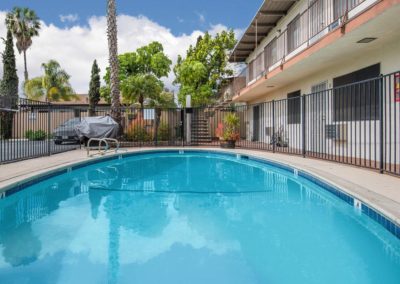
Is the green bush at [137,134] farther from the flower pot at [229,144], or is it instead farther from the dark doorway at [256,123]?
the dark doorway at [256,123]

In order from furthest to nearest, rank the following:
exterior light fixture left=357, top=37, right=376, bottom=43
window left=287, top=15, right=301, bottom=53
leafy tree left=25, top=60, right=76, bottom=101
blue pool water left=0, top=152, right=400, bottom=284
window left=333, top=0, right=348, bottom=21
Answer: leafy tree left=25, top=60, right=76, bottom=101 → window left=287, top=15, right=301, bottom=53 → window left=333, top=0, right=348, bottom=21 → exterior light fixture left=357, top=37, right=376, bottom=43 → blue pool water left=0, top=152, right=400, bottom=284

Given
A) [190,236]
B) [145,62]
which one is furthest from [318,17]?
[145,62]

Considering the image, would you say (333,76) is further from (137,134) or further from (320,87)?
(137,134)

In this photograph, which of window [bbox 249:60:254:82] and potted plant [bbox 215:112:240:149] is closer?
potted plant [bbox 215:112:240:149]

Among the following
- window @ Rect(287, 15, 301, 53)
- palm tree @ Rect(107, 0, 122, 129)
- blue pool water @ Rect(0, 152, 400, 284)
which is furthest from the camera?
palm tree @ Rect(107, 0, 122, 129)

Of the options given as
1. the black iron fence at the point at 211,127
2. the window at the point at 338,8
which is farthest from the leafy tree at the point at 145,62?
the window at the point at 338,8

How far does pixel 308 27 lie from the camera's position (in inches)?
408

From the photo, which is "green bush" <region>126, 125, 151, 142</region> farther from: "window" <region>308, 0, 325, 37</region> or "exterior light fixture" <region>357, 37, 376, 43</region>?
"exterior light fixture" <region>357, 37, 376, 43</region>

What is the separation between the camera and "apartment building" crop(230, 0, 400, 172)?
283 inches

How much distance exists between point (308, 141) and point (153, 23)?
78.0ft

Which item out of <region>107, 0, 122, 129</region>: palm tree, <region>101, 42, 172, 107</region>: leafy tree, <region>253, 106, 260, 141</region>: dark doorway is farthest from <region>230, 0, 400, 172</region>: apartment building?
<region>101, 42, 172, 107</region>: leafy tree

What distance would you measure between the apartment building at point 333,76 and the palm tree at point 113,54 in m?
6.70

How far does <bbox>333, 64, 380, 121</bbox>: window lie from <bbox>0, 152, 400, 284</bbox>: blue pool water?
3.44 meters

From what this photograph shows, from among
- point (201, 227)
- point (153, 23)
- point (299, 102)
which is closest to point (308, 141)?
point (299, 102)
